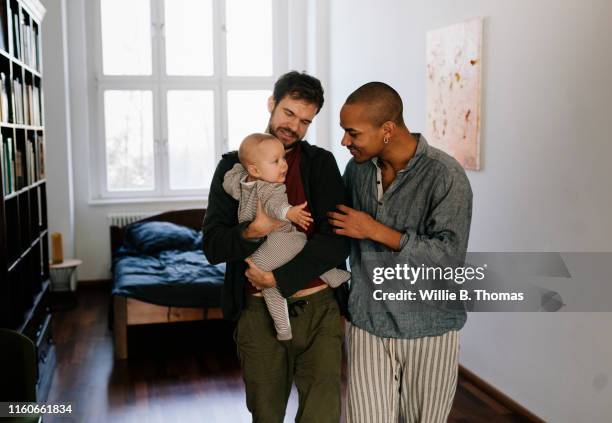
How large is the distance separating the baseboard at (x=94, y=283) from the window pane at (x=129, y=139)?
93 centimetres

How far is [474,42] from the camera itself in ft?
12.4

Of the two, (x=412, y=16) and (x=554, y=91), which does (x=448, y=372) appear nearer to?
(x=554, y=91)

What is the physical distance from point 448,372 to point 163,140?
17.3ft

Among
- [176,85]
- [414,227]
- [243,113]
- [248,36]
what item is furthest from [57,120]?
[414,227]

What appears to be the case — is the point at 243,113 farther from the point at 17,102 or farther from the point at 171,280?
the point at 17,102

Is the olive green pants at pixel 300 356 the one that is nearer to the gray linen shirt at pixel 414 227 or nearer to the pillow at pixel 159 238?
the gray linen shirt at pixel 414 227

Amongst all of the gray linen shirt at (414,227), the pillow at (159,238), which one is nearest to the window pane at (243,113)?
the pillow at (159,238)

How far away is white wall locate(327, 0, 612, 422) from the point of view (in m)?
2.86

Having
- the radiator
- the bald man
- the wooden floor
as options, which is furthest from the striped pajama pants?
the radiator

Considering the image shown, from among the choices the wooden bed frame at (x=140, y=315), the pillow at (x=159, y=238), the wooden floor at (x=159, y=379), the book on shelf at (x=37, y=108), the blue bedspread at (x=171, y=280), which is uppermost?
the book on shelf at (x=37, y=108)

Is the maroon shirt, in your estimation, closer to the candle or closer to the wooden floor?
the wooden floor

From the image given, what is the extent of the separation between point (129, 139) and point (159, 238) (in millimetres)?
1353

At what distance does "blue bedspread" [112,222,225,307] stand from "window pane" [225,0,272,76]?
2.37m

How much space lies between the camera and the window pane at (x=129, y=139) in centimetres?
676
